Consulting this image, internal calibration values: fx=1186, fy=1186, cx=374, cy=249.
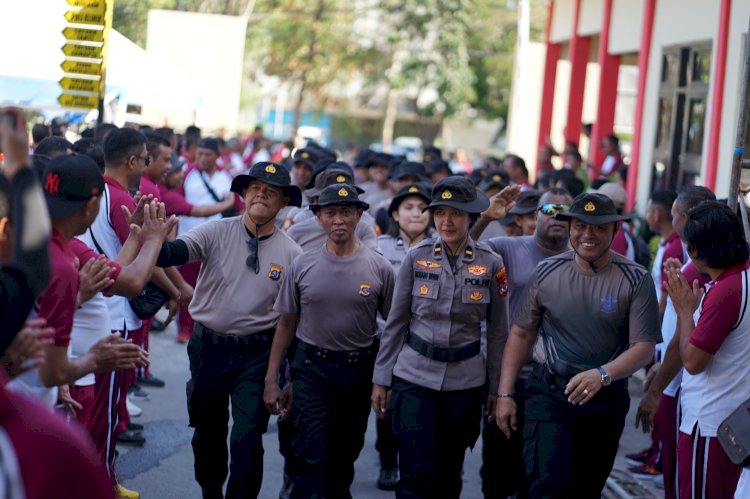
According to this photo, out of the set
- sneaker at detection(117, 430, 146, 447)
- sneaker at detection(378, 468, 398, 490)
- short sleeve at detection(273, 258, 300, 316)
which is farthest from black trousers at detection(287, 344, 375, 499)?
sneaker at detection(117, 430, 146, 447)

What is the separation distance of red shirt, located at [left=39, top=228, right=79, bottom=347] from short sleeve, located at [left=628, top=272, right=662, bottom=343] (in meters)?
3.04

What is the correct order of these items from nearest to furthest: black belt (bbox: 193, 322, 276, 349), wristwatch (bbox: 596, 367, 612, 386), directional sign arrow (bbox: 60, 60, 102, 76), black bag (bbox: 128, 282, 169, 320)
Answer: wristwatch (bbox: 596, 367, 612, 386)
black belt (bbox: 193, 322, 276, 349)
black bag (bbox: 128, 282, 169, 320)
directional sign arrow (bbox: 60, 60, 102, 76)

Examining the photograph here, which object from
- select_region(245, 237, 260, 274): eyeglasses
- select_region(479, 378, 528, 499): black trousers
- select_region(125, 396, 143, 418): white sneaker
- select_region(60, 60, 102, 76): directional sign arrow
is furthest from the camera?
select_region(60, 60, 102, 76): directional sign arrow

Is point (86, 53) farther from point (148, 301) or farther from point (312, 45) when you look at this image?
point (312, 45)

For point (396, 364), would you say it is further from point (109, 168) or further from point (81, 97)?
point (81, 97)

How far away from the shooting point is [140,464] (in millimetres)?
8578

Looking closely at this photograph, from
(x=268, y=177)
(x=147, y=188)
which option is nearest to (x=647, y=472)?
(x=268, y=177)

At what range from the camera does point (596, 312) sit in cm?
637

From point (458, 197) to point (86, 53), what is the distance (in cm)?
475

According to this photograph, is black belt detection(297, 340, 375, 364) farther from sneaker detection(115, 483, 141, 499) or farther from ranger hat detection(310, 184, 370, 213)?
sneaker detection(115, 483, 141, 499)

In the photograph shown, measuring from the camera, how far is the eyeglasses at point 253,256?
23.3 ft

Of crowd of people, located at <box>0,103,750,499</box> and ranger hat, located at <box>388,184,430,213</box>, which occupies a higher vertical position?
ranger hat, located at <box>388,184,430,213</box>

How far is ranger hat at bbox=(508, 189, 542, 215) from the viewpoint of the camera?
8.66m

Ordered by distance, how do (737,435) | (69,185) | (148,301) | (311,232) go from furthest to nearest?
(311,232), (148,301), (737,435), (69,185)
